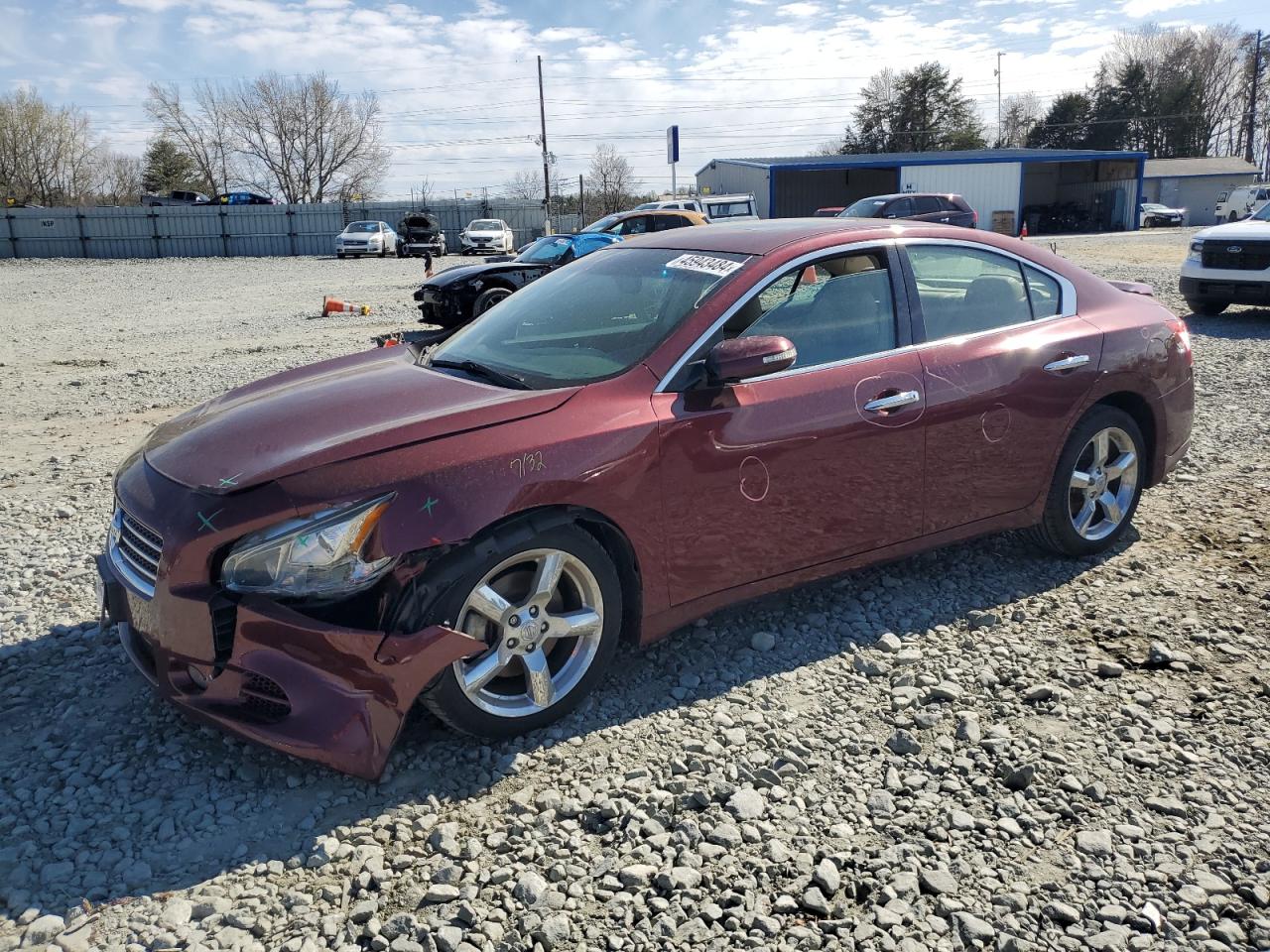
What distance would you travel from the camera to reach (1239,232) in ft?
40.3

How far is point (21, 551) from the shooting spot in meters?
5.24

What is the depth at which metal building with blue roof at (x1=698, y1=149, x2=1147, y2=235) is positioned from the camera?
50.2 meters

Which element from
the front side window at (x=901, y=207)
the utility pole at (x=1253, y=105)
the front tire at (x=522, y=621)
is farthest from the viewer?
the utility pole at (x=1253, y=105)

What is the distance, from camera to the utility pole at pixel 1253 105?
73.8 meters

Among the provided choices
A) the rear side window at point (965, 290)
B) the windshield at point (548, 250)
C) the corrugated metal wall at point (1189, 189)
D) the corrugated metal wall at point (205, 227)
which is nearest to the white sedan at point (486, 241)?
the corrugated metal wall at point (205, 227)

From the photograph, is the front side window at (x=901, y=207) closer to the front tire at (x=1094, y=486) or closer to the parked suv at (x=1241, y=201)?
the front tire at (x=1094, y=486)

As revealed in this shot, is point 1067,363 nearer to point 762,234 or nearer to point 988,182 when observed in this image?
point 762,234

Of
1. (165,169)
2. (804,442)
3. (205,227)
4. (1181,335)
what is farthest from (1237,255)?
(165,169)

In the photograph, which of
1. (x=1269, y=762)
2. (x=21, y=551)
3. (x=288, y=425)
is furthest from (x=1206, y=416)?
(x=21, y=551)

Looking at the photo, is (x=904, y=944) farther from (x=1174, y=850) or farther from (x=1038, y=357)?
(x=1038, y=357)

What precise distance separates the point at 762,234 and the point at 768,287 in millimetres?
430

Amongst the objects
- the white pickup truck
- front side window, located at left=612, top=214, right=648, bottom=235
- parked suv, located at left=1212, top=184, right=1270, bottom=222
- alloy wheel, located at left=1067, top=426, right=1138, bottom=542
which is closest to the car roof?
alloy wheel, located at left=1067, top=426, right=1138, bottom=542

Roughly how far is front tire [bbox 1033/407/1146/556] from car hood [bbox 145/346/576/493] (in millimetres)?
2486

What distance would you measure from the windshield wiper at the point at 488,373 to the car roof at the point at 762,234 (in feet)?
3.40
